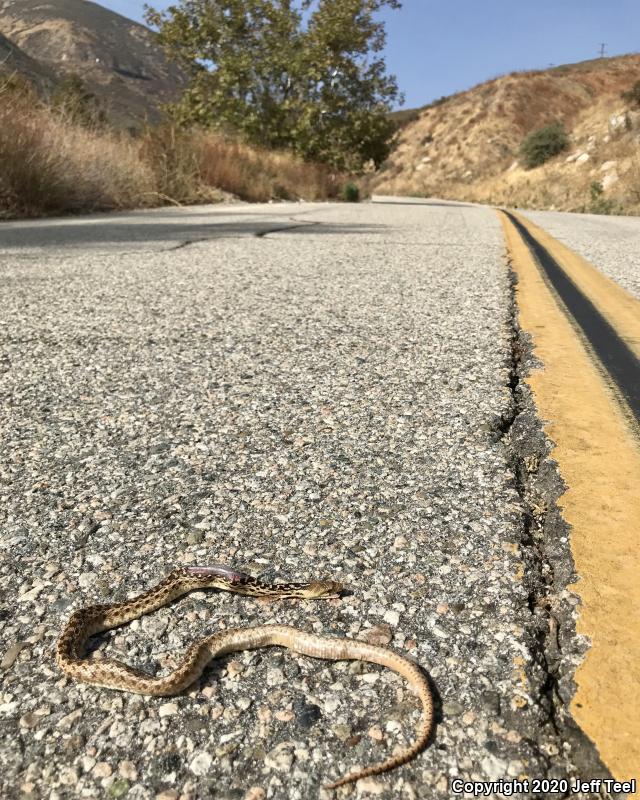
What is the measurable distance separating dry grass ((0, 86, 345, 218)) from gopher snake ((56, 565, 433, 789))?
1065 centimetres

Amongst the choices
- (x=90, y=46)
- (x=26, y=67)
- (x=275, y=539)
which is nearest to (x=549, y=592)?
(x=275, y=539)

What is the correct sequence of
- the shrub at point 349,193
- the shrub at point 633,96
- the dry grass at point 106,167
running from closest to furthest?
the dry grass at point 106,167
the shrub at point 349,193
the shrub at point 633,96

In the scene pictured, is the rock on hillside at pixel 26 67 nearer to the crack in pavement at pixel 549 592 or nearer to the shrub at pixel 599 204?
the crack in pavement at pixel 549 592

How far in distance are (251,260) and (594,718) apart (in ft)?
18.8

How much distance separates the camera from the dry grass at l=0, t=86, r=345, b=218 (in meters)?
11.0

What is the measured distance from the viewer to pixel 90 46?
147m

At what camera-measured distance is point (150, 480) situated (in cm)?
211

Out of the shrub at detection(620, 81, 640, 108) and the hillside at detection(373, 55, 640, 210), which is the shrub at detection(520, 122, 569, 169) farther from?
the shrub at detection(620, 81, 640, 108)

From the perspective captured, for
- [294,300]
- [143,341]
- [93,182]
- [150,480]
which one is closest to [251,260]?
[294,300]

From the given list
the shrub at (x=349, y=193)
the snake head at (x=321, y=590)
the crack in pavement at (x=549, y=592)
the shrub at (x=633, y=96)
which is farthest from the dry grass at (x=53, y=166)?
the shrub at (x=633, y=96)

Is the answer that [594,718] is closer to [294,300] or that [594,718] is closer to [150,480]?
[150,480]

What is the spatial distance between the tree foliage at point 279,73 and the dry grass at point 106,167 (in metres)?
5.39

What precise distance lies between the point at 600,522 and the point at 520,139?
52.5 meters

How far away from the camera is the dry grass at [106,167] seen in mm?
11039
